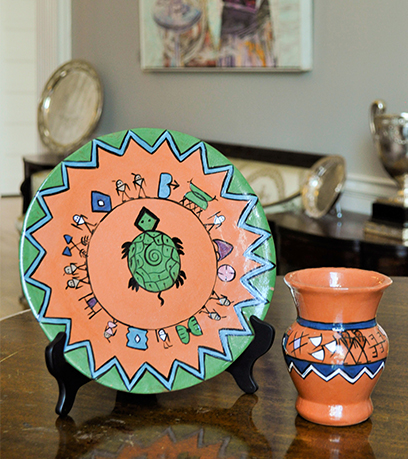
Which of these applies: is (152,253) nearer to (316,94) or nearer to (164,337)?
(164,337)

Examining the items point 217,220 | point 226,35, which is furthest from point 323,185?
point 217,220

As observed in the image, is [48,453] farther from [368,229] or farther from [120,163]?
[368,229]

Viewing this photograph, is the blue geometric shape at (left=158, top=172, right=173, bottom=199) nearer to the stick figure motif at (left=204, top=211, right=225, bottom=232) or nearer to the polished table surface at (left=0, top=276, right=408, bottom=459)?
the stick figure motif at (left=204, top=211, right=225, bottom=232)

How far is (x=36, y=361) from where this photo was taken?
0.92 meters

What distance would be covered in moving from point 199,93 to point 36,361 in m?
3.65

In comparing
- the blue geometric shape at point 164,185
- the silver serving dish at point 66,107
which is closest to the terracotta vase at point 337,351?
the blue geometric shape at point 164,185

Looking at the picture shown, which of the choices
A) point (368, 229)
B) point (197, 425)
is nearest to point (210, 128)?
point (368, 229)

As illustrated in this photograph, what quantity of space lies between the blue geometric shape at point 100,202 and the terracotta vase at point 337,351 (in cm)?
27

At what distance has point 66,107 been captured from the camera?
5.40m

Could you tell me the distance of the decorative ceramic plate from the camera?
2.65 feet

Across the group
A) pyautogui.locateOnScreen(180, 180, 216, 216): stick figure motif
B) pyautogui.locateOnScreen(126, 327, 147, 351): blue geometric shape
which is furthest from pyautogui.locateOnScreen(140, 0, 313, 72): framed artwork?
pyautogui.locateOnScreen(126, 327, 147, 351): blue geometric shape

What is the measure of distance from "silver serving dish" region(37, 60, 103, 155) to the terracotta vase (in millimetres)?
4812

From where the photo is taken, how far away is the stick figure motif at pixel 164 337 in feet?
2.68

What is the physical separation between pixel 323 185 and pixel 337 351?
236 centimetres
